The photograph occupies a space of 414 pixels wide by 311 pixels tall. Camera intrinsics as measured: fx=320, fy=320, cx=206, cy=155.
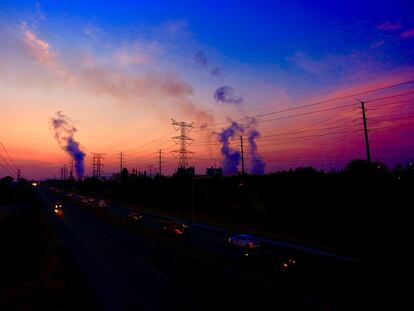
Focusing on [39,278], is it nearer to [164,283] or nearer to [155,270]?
[155,270]

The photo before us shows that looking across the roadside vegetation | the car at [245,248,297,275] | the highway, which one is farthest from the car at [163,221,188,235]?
the car at [245,248,297,275]

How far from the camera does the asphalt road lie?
586 inches

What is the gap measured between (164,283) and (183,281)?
1.11 metres

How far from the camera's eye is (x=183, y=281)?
18.3m

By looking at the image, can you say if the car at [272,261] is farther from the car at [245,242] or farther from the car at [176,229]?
the car at [176,229]

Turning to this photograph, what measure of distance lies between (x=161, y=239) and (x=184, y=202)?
32921 millimetres

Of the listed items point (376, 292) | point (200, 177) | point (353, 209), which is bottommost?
point (376, 292)

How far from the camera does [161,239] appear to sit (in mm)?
33406

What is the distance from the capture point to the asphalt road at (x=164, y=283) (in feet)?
48.8

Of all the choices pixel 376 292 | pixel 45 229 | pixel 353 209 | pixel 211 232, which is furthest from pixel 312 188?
pixel 45 229

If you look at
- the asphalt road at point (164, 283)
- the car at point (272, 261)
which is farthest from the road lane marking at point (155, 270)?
the car at point (272, 261)

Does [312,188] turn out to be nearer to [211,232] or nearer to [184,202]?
[211,232]

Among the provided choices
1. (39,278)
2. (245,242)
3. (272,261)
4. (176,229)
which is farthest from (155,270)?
(176,229)

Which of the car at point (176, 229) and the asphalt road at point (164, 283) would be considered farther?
the car at point (176, 229)
